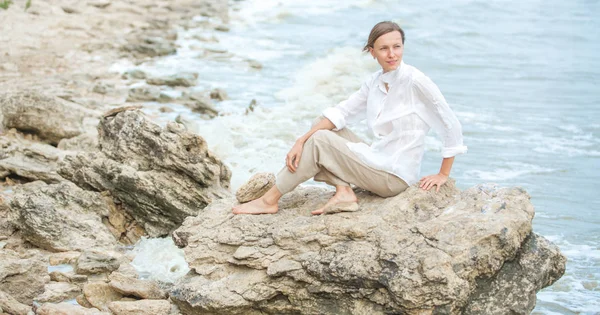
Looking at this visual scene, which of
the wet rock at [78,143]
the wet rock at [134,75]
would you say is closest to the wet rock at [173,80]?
the wet rock at [134,75]

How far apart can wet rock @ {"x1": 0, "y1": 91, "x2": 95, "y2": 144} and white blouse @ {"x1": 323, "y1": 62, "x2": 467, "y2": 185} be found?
4.92 metres

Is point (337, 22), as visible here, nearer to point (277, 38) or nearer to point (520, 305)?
point (277, 38)

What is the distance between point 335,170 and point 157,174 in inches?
91.3

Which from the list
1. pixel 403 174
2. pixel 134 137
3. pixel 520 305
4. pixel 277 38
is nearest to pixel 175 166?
pixel 134 137

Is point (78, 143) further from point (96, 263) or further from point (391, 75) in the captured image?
point (391, 75)

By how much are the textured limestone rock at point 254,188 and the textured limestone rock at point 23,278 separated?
1.56m

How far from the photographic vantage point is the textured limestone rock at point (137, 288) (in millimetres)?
5188

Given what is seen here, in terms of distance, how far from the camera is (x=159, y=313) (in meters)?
4.94

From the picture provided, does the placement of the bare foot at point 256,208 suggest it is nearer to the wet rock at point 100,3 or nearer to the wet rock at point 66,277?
the wet rock at point 66,277

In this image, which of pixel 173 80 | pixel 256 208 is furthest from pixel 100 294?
pixel 173 80

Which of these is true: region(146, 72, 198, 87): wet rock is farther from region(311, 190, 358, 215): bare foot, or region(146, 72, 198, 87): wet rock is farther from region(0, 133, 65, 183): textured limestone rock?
region(311, 190, 358, 215): bare foot

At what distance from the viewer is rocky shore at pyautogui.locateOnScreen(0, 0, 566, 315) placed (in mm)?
4434

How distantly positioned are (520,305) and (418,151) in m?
1.27

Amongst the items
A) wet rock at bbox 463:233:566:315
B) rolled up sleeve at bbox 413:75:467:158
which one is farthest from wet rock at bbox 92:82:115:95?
wet rock at bbox 463:233:566:315
